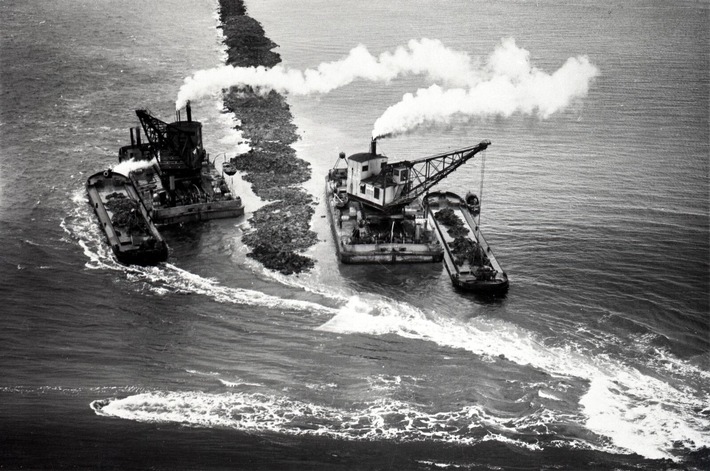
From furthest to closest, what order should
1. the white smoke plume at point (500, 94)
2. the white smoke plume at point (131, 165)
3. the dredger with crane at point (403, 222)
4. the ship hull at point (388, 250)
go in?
the white smoke plume at point (131, 165) < the white smoke plume at point (500, 94) < the ship hull at point (388, 250) < the dredger with crane at point (403, 222)

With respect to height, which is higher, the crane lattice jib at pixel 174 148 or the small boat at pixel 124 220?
the crane lattice jib at pixel 174 148

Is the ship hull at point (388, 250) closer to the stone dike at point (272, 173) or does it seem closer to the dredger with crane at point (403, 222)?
the dredger with crane at point (403, 222)

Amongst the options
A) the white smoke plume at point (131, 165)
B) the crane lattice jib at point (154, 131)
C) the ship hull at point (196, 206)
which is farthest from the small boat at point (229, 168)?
the white smoke plume at point (131, 165)

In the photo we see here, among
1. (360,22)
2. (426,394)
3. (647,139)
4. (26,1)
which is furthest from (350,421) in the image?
(26,1)

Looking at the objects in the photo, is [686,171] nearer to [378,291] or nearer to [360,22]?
[378,291]

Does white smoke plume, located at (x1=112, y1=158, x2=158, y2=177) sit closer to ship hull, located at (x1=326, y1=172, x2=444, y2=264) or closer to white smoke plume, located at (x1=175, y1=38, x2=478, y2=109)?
white smoke plume, located at (x1=175, y1=38, x2=478, y2=109)

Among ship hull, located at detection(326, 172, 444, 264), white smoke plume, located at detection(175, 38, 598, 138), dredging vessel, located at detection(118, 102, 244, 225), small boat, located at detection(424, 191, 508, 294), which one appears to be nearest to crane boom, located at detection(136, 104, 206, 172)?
dredging vessel, located at detection(118, 102, 244, 225)

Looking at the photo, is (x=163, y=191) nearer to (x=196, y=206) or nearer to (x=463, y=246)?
(x=196, y=206)
